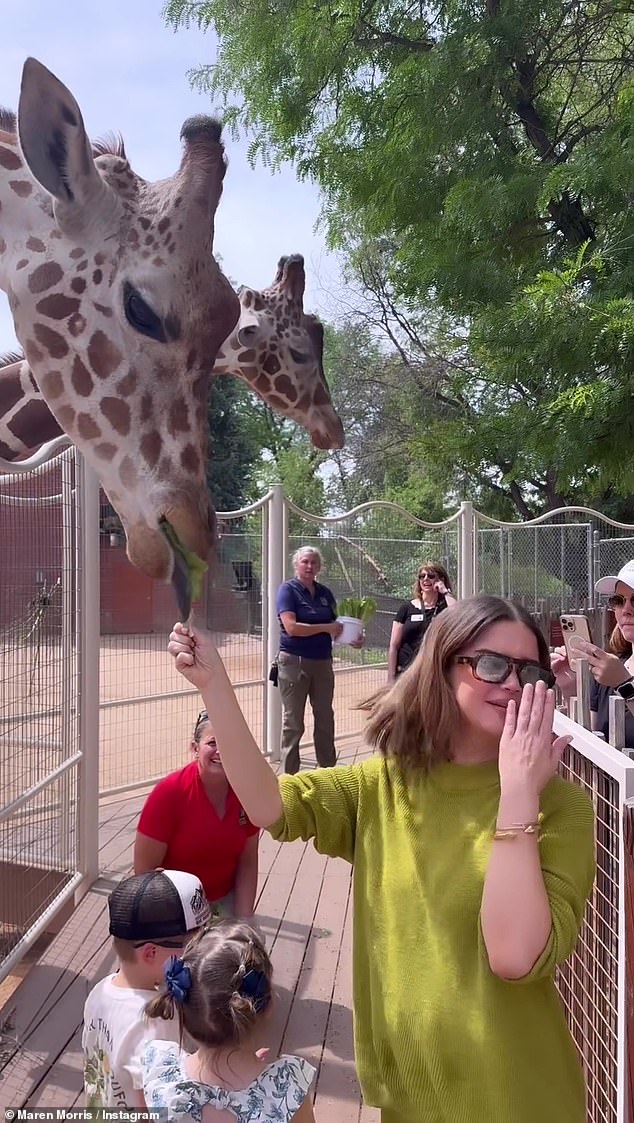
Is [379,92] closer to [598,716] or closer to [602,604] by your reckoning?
[602,604]

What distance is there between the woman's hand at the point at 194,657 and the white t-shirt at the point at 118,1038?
61 cm

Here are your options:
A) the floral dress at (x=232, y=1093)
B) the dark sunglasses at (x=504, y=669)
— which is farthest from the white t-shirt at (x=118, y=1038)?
the dark sunglasses at (x=504, y=669)

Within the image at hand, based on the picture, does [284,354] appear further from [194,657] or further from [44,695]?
[194,657]

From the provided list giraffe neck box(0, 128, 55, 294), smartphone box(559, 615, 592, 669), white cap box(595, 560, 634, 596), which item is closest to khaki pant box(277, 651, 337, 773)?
white cap box(595, 560, 634, 596)

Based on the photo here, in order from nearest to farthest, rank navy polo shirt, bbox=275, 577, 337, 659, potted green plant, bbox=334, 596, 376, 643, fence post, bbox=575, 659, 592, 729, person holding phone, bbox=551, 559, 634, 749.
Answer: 1. fence post, bbox=575, 659, 592, 729
2. person holding phone, bbox=551, 559, 634, 749
3. navy polo shirt, bbox=275, 577, 337, 659
4. potted green plant, bbox=334, 596, 376, 643

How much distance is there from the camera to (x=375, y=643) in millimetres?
8562

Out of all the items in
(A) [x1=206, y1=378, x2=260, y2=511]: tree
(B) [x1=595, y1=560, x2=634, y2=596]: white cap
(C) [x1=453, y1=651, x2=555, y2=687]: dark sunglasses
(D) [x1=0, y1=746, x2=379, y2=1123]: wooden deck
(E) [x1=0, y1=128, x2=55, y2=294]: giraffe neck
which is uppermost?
(A) [x1=206, y1=378, x2=260, y2=511]: tree

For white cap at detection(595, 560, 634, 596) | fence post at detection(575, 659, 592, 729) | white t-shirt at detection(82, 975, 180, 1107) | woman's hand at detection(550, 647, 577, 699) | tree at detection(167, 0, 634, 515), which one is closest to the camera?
white t-shirt at detection(82, 975, 180, 1107)

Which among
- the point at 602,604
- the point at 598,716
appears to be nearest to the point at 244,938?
the point at 598,716

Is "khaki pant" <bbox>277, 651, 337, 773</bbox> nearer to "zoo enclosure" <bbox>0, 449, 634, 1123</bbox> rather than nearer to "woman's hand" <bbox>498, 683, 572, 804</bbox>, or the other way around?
"zoo enclosure" <bbox>0, 449, 634, 1123</bbox>

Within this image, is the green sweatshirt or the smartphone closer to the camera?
the green sweatshirt

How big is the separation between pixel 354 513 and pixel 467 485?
7055 mm

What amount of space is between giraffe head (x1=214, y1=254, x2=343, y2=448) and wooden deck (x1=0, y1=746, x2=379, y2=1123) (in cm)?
204

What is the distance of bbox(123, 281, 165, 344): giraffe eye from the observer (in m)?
2.27
